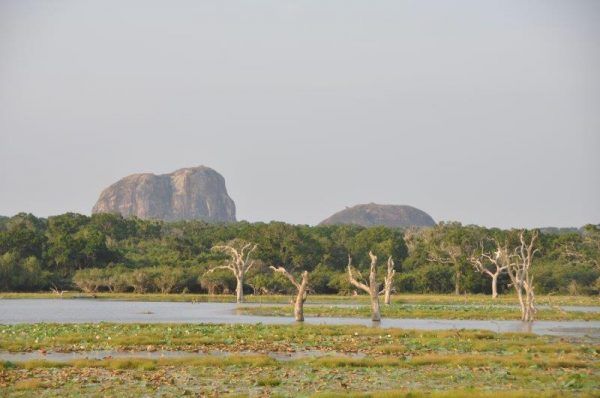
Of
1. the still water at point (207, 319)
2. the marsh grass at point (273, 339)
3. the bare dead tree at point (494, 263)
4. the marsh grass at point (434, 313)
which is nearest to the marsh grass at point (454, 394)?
the marsh grass at point (273, 339)

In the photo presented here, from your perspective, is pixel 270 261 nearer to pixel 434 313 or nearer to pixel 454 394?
pixel 434 313

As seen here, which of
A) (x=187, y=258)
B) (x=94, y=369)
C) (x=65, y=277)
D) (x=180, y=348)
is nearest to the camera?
(x=94, y=369)

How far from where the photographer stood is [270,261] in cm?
9194

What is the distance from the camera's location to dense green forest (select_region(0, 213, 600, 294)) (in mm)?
81438

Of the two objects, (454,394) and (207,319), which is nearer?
(454,394)

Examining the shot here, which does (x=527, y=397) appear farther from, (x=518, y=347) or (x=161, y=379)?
(x=518, y=347)

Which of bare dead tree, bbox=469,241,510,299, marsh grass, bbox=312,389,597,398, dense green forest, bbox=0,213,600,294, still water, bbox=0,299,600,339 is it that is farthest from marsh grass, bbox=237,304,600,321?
marsh grass, bbox=312,389,597,398

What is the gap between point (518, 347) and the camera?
31.6 m

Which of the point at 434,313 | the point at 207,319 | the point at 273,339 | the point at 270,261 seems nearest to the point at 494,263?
the point at 434,313

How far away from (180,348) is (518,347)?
39.9 feet

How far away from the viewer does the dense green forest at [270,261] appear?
3206 inches

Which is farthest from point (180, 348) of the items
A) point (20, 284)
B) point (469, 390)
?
point (20, 284)

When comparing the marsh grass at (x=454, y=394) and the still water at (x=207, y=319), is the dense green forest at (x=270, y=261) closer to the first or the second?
the still water at (x=207, y=319)

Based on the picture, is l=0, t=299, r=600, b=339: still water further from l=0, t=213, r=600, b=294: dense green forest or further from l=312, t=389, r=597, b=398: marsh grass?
l=0, t=213, r=600, b=294: dense green forest
